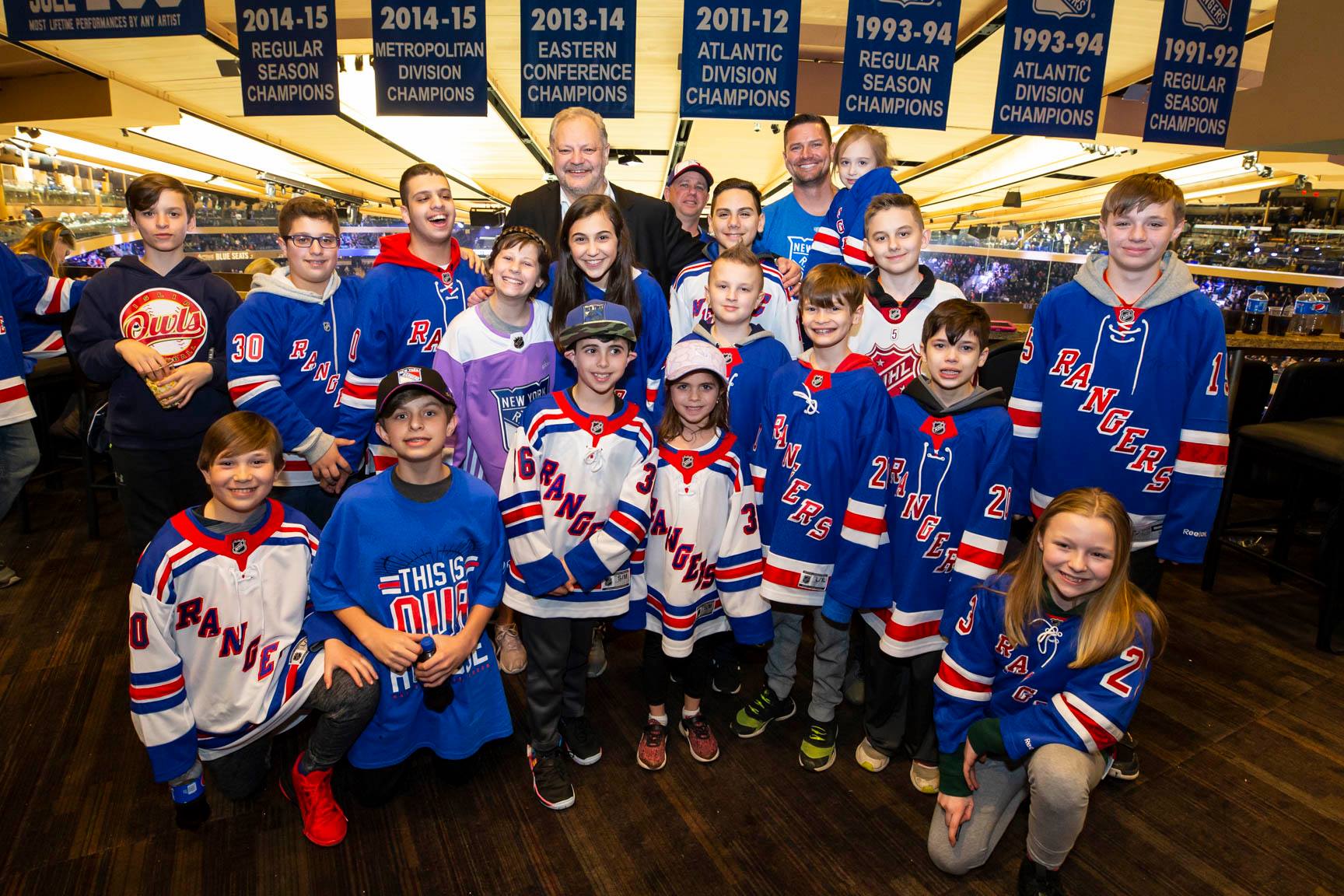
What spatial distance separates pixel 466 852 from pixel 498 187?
13.0 metres

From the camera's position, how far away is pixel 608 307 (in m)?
2.40

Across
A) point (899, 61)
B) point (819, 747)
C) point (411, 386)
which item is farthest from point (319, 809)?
point (899, 61)

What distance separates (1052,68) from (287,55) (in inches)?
191

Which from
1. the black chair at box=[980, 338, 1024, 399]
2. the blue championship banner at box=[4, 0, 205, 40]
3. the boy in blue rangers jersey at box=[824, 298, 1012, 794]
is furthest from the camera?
the blue championship banner at box=[4, 0, 205, 40]

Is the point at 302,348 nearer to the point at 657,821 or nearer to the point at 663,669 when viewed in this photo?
the point at 663,669

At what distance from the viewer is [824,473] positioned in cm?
245

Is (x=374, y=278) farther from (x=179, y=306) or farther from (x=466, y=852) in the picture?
(x=466, y=852)

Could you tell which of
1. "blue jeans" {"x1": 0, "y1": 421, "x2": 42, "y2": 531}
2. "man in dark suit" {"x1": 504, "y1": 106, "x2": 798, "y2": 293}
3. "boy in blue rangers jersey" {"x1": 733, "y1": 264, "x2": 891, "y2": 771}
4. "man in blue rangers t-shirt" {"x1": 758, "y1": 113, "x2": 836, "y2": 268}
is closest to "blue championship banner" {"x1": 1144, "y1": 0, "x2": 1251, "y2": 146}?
"man in blue rangers t-shirt" {"x1": 758, "y1": 113, "x2": 836, "y2": 268}

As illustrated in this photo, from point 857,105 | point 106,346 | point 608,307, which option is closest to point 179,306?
point 106,346

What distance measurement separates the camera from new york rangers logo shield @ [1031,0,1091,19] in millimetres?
4535

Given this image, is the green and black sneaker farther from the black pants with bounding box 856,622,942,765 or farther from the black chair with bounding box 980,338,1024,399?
the black chair with bounding box 980,338,1024,399

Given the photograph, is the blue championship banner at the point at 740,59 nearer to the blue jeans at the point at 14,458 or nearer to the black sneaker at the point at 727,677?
the black sneaker at the point at 727,677

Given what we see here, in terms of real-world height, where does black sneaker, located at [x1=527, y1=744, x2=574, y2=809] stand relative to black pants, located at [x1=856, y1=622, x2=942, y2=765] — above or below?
below

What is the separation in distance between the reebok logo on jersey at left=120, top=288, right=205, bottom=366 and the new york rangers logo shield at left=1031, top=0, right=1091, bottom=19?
4.97 metres
